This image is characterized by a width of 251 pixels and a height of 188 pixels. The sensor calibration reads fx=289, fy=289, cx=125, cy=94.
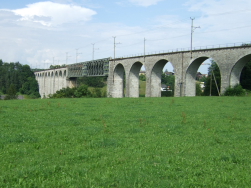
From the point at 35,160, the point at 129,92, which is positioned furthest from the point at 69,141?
the point at 129,92

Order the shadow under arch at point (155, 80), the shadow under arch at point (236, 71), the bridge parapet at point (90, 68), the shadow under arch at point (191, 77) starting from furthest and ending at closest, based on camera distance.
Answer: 1. the bridge parapet at point (90, 68)
2. the shadow under arch at point (155, 80)
3. the shadow under arch at point (191, 77)
4. the shadow under arch at point (236, 71)

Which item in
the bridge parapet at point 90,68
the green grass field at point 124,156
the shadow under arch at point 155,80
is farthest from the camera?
the bridge parapet at point 90,68

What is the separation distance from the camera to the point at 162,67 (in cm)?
5212

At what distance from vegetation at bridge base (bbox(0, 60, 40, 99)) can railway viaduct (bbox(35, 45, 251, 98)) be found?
49.1m

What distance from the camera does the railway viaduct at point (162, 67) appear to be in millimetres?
37406

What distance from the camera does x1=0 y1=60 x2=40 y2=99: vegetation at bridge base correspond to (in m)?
127

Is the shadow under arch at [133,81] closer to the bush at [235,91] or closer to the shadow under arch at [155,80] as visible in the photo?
the shadow under arch at [155,80]

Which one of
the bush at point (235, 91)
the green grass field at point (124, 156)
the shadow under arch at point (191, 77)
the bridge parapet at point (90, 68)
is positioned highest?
the bridge parapet at point (90, 68)

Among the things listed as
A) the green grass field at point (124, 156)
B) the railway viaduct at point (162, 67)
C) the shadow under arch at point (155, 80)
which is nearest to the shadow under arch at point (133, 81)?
the railway viaduct at point (162, 67)

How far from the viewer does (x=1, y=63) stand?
155625 millimetres

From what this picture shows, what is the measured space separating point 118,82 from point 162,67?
48.1 ft

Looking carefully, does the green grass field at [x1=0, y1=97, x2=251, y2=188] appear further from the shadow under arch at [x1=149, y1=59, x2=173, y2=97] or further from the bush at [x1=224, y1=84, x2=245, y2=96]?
the shadow under arch at [x1=149, y1=59, x2=173, y2=97]

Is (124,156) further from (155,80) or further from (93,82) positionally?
(93,82)

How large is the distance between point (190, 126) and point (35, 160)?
260 inches
